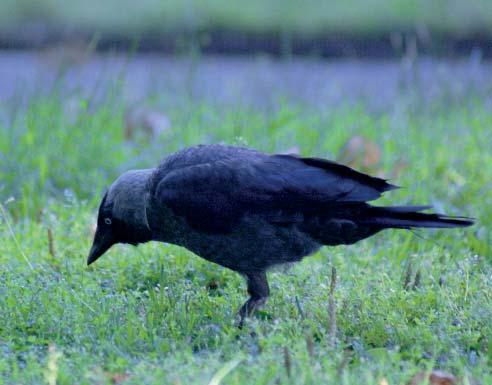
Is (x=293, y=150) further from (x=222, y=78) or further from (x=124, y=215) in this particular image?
(x=222, y=78)

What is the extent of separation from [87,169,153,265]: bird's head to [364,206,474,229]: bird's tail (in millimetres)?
984

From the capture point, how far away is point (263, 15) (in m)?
9.73

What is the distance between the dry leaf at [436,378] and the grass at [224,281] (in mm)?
56

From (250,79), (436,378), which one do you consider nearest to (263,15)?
(250,79)

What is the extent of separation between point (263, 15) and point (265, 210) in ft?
20.1

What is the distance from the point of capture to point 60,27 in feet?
31.0

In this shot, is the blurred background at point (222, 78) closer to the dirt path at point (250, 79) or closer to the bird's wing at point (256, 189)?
the dirt path at point (250, 79)

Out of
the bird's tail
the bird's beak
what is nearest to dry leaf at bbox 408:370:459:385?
the bird's tail

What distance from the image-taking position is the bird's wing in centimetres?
Answer: 388

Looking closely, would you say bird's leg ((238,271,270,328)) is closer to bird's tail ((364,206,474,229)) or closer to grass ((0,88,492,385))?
grass ((0,88,492,385))

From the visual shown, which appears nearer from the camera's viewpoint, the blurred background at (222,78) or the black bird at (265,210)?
the black bird at (265,210)

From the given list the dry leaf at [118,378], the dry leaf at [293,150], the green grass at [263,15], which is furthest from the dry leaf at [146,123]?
the dry leaf at [118,378]

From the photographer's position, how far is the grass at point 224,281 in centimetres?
329

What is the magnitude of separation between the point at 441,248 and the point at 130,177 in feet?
5.28
